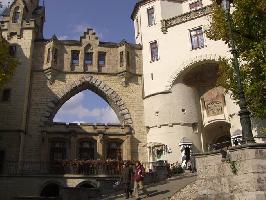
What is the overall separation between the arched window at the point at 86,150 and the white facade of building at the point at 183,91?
5206 mm

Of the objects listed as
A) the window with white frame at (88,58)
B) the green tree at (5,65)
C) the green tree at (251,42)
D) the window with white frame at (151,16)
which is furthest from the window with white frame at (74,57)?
the green tree at (251,42)

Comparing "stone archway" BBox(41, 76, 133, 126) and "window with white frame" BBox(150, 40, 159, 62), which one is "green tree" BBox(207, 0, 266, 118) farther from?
"stone archway" BBox(41, 76, 133, 126)

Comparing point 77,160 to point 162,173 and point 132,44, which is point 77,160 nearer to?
point 162,173

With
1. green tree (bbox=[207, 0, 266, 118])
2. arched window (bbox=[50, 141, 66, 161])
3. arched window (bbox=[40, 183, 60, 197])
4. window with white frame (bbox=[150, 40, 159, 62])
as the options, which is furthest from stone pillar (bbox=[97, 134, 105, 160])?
green tree (bbox=[207, 0, 266, 118])

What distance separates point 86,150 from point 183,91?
1031 cm

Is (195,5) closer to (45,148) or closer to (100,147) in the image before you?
A: (100,147)

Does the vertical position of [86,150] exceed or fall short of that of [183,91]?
it falls short

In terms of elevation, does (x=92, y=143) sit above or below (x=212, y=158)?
above

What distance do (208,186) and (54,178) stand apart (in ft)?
53.4

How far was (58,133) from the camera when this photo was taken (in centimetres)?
3080

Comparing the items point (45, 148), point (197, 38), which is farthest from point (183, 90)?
point (45, 148)

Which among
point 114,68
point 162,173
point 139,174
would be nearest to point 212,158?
point 139,174

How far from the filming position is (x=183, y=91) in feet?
105

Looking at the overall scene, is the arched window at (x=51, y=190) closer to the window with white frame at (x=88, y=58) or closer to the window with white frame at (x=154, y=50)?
the window with white frame at (x=88, y=58)
